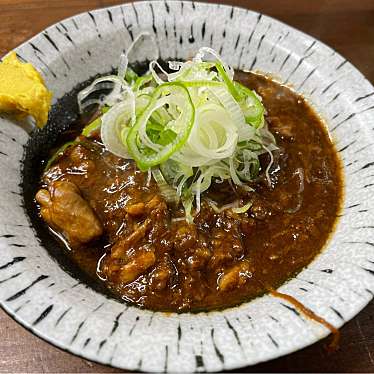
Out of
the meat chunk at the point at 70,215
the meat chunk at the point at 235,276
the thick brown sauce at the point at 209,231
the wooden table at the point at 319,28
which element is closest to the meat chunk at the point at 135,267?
the thick brown sauce at the point at 209,231

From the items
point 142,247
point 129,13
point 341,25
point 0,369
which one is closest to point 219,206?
point 142,247

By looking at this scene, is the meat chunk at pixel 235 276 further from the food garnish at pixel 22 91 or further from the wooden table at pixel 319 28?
the food garnish at pixel 22 91

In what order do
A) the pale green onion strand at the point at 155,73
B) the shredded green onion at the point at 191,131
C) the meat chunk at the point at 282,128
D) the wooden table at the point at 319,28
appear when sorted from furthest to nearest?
the meat chunk at the point at 282,128 < the pale green onion strand at the point at 155,73 < the shredded green onion at the point at 191,131 < the wooden table at the point at 319,28

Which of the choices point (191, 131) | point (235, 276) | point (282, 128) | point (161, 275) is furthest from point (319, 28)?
point (161, 275)

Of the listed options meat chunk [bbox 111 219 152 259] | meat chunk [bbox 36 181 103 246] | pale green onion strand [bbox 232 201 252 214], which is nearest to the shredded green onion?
pale green onion strand [bbox 232 201 252 214]

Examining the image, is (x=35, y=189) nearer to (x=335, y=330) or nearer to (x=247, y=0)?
(x=335, y=330)

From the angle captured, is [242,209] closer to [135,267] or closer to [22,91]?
[135,267]

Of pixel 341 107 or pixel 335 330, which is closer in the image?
pixel 335 330

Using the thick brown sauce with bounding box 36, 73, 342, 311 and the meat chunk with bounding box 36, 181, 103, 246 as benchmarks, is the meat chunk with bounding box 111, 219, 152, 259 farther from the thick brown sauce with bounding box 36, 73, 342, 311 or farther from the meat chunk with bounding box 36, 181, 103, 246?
the meat chunk with bounding box 36, 181, 103, 246
